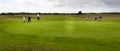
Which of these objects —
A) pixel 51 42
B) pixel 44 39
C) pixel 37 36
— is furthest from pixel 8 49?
pixel 37 36

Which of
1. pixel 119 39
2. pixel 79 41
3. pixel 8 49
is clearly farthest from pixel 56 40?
pixel 8 49

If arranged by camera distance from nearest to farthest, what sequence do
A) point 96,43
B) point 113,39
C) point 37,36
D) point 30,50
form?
point 30,50, point 96,43, point 113,39, point 37,36

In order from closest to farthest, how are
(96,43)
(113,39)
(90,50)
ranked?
(90,50) → (96,43) → (113,39)

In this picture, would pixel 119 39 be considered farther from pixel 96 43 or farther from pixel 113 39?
pixel 96 43

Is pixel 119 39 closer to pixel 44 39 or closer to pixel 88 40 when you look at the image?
pixel 88 40

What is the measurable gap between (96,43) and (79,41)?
6.36ft

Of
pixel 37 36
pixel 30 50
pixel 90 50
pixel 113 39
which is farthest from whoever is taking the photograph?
pixel 37 36

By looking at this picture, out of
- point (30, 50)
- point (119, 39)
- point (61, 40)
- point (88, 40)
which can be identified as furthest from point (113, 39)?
point (30, 50)

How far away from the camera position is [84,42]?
29.6 m

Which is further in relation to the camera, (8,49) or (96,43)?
(96,43)

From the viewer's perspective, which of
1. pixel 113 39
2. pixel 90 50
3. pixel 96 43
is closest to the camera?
pixel 90 50

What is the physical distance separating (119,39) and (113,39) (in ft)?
2.28

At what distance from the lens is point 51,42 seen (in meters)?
29.5

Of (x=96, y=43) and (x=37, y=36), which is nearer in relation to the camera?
(x=96, y=43)
